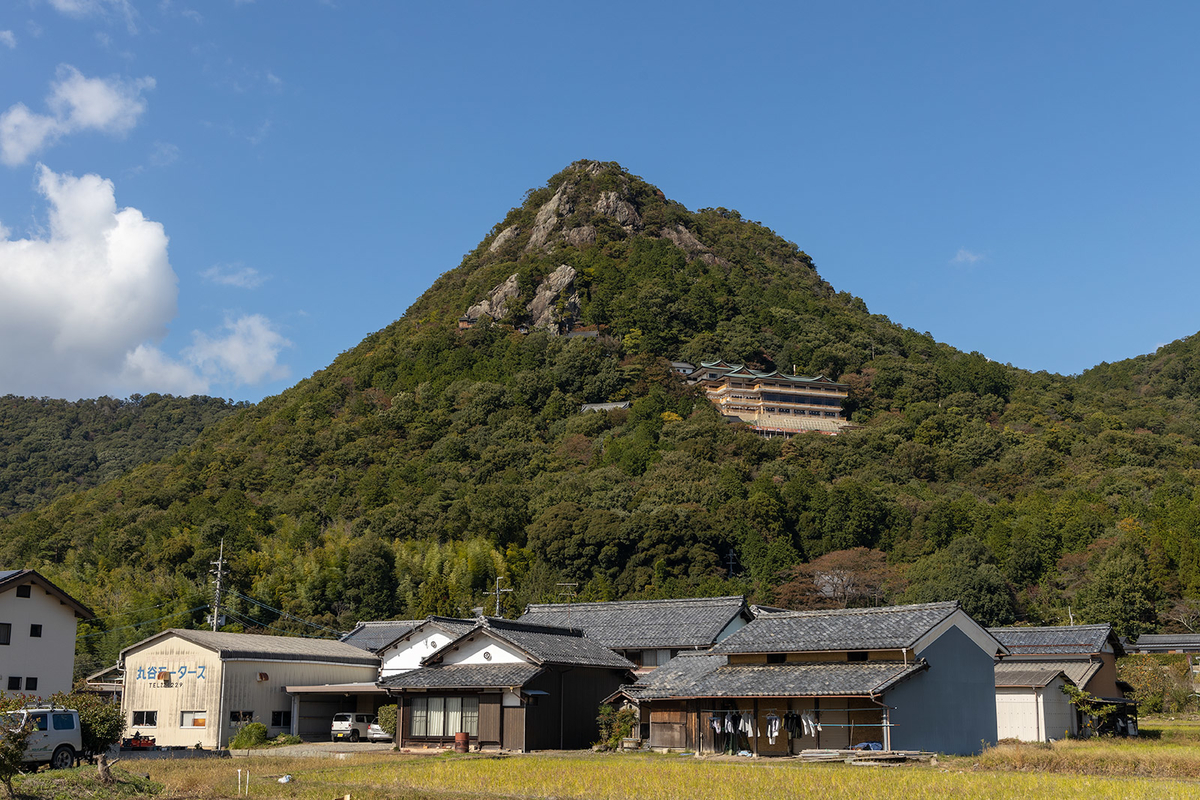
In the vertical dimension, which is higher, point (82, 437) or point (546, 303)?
point (546, 303)

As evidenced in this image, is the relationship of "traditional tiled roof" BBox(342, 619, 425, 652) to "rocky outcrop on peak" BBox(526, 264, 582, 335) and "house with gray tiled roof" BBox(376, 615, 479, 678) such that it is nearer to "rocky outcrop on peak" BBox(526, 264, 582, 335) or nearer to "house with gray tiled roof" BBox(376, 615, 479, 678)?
"house with gray tiled roof" BBox(376, 615, 479, 678)

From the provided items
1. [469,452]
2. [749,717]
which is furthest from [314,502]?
[749,717]

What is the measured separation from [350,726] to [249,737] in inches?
150

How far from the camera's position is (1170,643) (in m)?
58.1

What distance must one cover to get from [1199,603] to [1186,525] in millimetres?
8054

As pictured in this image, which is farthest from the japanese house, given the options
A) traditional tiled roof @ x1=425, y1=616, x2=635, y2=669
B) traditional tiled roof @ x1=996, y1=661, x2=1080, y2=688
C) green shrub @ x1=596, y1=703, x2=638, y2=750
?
traditional tiled roof @ x1=996, y1=661, x2=1080, y2=688

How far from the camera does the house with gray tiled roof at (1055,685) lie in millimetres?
35594

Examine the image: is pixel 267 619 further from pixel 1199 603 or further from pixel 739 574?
pixel 1199 603

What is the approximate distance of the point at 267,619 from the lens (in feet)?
213

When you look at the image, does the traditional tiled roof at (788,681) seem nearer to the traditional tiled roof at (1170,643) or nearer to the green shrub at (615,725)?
the green shrub at (615,725)

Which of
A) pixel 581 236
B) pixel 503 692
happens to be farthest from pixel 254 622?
pixel 581 236

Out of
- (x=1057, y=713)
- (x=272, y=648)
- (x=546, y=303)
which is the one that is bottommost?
(x=1057, y=713)

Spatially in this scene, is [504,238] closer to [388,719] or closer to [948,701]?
[388,719]

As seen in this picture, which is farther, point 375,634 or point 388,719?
point 375,634
